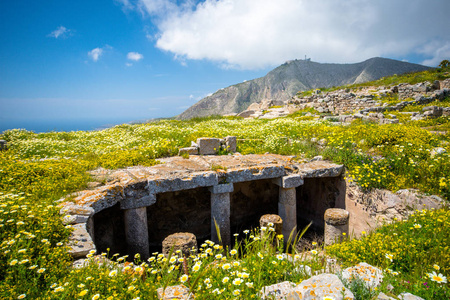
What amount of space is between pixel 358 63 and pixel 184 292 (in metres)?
103

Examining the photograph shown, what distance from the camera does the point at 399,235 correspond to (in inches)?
178

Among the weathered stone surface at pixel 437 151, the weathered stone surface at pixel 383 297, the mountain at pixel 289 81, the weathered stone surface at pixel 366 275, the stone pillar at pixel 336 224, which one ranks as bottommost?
the stone pillar at pixel 336 224

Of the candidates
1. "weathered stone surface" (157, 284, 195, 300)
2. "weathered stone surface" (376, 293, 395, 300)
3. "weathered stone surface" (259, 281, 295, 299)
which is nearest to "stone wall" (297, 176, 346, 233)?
"weathered stone surface" (376, 293, 395, 300)

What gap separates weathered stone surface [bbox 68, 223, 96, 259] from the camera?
144 inches

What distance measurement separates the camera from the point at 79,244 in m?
3.79

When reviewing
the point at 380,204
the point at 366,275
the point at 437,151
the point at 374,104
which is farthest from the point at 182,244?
the point at 374,104

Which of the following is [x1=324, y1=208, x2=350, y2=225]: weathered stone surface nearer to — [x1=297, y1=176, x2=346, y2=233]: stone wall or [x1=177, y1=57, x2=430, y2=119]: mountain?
[x1=297, y1=176, x2=346, y2=233]: stone wall

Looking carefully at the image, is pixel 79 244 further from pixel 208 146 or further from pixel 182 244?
pixel 208 146

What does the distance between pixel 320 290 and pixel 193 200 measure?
7.15m

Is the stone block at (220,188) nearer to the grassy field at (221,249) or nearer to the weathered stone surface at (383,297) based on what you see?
the grassy field at (221,249)

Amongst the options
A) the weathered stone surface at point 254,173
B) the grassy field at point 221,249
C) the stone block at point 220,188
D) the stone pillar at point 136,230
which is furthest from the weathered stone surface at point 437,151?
the stone pillar at point 136,230

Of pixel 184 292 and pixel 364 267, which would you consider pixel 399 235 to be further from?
pixel 184 292

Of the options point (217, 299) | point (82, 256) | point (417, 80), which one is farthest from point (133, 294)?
point (417, 80)

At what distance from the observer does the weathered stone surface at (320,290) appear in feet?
8.41
